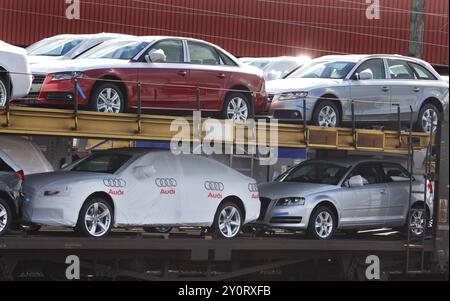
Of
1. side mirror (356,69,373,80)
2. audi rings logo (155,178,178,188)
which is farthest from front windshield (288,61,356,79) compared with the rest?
audi rings logo (155,178,178,188)

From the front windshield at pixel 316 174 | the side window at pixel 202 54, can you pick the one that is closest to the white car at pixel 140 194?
the side window at pixel 202 54

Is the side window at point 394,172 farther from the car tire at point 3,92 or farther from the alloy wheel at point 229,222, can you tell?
the car tire at point 3,92

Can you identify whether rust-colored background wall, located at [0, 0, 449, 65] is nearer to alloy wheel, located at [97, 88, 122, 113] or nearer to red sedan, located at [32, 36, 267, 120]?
red sedan, located at [32, 36, 267, 120]

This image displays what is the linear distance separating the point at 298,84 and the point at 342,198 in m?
1.79

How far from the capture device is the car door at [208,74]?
15086mm

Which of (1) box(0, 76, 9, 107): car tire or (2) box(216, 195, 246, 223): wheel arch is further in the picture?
(2) box(216, 195, 246, 223): wheel arch

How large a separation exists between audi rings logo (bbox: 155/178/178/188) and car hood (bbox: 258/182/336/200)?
2.05 metres

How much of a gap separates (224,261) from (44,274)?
2513 millimetres

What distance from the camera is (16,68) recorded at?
44.0ft

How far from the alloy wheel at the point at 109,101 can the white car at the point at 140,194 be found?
0.61 metres

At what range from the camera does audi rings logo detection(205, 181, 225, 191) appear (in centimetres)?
1473
